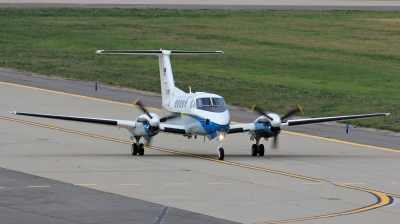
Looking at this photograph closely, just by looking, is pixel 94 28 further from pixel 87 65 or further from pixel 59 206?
pixel 59 206

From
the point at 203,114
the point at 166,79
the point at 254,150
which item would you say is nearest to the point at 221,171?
the point at 203,114

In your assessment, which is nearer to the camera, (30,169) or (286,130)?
(30,169)

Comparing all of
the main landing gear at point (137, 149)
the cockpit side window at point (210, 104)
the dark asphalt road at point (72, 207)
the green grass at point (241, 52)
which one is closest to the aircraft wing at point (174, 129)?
the cockpit side window at point (210, 104)

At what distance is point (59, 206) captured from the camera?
26812 millimetres

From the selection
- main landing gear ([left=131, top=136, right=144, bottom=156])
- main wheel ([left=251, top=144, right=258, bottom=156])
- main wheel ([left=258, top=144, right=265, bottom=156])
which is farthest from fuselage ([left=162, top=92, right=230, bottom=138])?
main wheel ([left=258, top=144, right=265, bottom=156])

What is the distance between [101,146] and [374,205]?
52.1ft

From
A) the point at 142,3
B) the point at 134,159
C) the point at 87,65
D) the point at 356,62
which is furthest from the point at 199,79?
the point at 142,3

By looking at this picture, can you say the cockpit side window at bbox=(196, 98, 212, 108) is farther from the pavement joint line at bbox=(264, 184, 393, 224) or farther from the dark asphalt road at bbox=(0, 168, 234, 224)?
the dark asphalt road at bbox=(0, 168, 234, 224)

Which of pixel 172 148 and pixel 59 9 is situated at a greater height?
pixel 59 9

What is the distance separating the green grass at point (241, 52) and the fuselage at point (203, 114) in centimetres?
1464

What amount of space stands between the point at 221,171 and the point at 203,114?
3.24 metres

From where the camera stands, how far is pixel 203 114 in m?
36.7

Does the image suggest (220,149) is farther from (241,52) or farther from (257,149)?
(241,52)

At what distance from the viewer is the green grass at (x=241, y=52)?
59594mm
